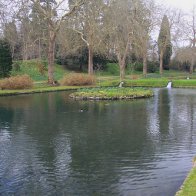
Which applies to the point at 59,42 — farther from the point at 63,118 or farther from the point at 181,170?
the point at 181,170

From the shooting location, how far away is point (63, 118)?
980 inches

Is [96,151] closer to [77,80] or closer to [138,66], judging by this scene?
[77,80]

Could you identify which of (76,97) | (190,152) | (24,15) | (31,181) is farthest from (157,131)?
(24,15)

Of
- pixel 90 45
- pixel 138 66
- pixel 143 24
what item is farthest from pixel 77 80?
pixel 138 66

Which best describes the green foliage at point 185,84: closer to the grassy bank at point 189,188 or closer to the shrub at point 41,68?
the shrub at point 41,68

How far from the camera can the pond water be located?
39.4 ft

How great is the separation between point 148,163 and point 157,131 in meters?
6.14

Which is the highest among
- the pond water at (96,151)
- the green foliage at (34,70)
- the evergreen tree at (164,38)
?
the evergreen tree at (164,38)

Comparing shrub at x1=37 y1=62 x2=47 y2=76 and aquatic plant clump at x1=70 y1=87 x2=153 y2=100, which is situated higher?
shrub at x1=37 y1=62 x2=47 y2=76

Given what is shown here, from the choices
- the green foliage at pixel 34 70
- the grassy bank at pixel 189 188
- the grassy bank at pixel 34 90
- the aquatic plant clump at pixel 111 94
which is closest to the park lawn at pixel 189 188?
the grassy bank at pixel 189 188

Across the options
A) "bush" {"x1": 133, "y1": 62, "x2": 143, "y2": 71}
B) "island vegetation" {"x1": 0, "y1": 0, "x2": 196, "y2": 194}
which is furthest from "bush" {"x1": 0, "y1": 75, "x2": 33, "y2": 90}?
"bush" {"x1": 133, "y1": 62, "x2": 143, "y2": 71}

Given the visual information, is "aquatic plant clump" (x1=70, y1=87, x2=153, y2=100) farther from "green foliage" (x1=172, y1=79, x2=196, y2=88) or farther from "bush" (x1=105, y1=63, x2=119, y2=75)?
"bush" (x1=105, y1=63, x2=119, y2=75)

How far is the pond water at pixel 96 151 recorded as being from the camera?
1201cm

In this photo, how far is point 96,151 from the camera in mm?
16078
